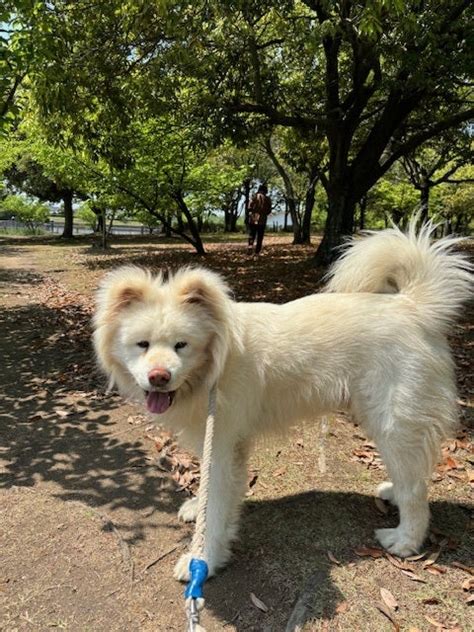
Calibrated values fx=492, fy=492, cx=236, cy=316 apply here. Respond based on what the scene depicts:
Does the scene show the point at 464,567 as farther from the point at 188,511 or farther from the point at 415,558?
the point at 188,511

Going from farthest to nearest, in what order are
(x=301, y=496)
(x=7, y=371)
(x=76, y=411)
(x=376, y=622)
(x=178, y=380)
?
(x=7, y=371), (x=76, y=411), (x=301, y=496), (x=376, y=622), (x=178, y=380)

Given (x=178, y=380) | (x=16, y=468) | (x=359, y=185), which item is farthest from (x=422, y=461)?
(x=359, y=185)

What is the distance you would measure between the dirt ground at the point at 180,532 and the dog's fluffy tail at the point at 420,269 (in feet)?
4.33

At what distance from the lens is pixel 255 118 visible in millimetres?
11688

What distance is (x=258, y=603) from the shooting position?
2.54 m

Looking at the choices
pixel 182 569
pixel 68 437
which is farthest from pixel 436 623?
pixel 68 437

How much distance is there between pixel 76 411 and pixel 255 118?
908 centimetres

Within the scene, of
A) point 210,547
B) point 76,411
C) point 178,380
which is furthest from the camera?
point 76,411

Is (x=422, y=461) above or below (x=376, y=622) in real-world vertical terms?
above

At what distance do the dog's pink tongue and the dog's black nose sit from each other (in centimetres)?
19

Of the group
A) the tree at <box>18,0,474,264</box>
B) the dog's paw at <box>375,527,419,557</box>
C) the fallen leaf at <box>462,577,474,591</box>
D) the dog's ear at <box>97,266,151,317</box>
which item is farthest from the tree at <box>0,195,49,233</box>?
the fallen leaf at <box>462,577,474,591</box>

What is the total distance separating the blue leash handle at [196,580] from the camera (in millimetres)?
1773

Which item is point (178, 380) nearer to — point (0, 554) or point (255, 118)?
point (0, 554)

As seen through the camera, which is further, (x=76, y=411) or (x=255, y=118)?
(x=255, y=118)
